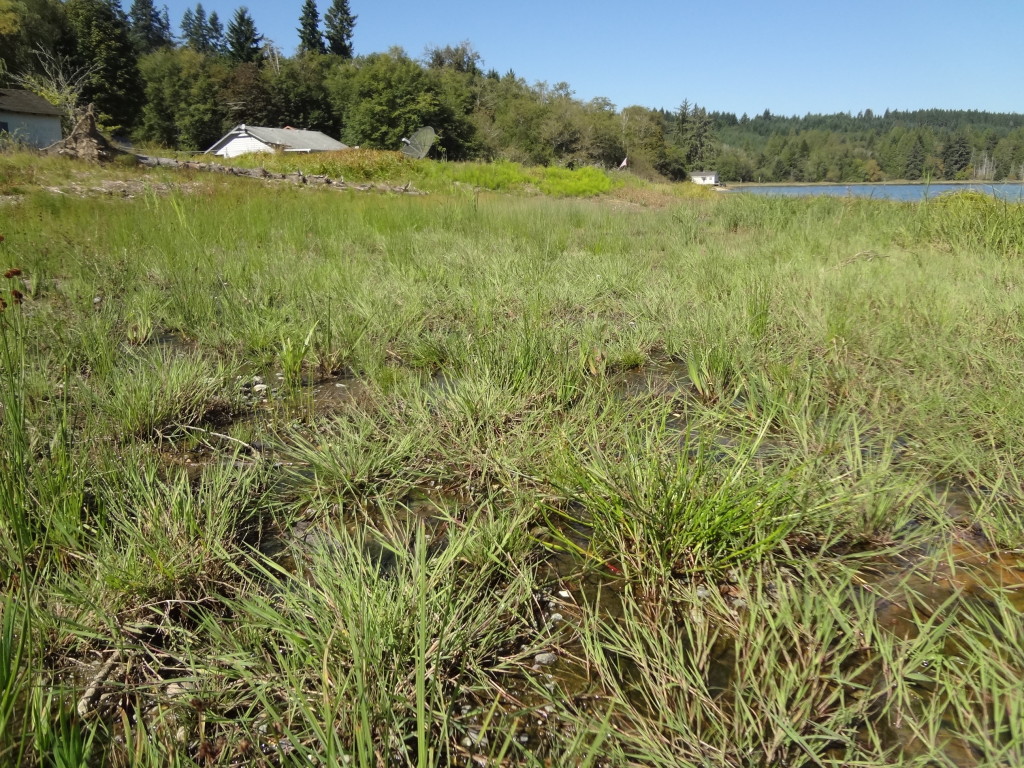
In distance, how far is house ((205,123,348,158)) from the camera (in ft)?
137

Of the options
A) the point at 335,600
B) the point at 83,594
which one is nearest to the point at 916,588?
the point at 335,600

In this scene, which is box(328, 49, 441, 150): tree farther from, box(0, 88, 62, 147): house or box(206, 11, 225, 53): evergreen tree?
box(206, 11, 225, 53): evergreen tree

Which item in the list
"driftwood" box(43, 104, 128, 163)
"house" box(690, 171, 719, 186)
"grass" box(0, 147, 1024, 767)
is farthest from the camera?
"house" box(690, 171, 719, 186)

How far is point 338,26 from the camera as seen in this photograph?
84938mm

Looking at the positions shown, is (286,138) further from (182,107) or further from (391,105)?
(182,107)

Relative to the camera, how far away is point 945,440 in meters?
1.93

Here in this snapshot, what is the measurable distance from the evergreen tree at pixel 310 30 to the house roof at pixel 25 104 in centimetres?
6088

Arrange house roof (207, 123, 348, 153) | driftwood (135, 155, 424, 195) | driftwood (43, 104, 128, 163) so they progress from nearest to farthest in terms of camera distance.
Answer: driftwood (43, 104, 128, 163) < driftwood (135, 155, 424, 195) < house roof (207, 123, 348, 153)

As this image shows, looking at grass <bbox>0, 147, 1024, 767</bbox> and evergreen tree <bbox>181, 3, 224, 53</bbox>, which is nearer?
grass <bbox>0, 147, 1024, 767</bbox>

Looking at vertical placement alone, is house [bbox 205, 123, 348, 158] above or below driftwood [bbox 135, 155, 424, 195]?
Result: above

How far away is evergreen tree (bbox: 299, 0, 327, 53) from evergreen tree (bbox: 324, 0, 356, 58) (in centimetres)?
154

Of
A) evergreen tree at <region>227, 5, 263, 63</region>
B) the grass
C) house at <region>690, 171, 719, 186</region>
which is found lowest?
the grass

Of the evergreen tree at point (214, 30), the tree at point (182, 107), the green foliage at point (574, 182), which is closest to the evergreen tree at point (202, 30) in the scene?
the evergreen tree at point (214, 30)

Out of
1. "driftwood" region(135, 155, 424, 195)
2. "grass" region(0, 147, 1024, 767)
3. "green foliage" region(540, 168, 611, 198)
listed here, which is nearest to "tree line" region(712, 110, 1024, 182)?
"grass" region(0, 147, 1024, 767)
